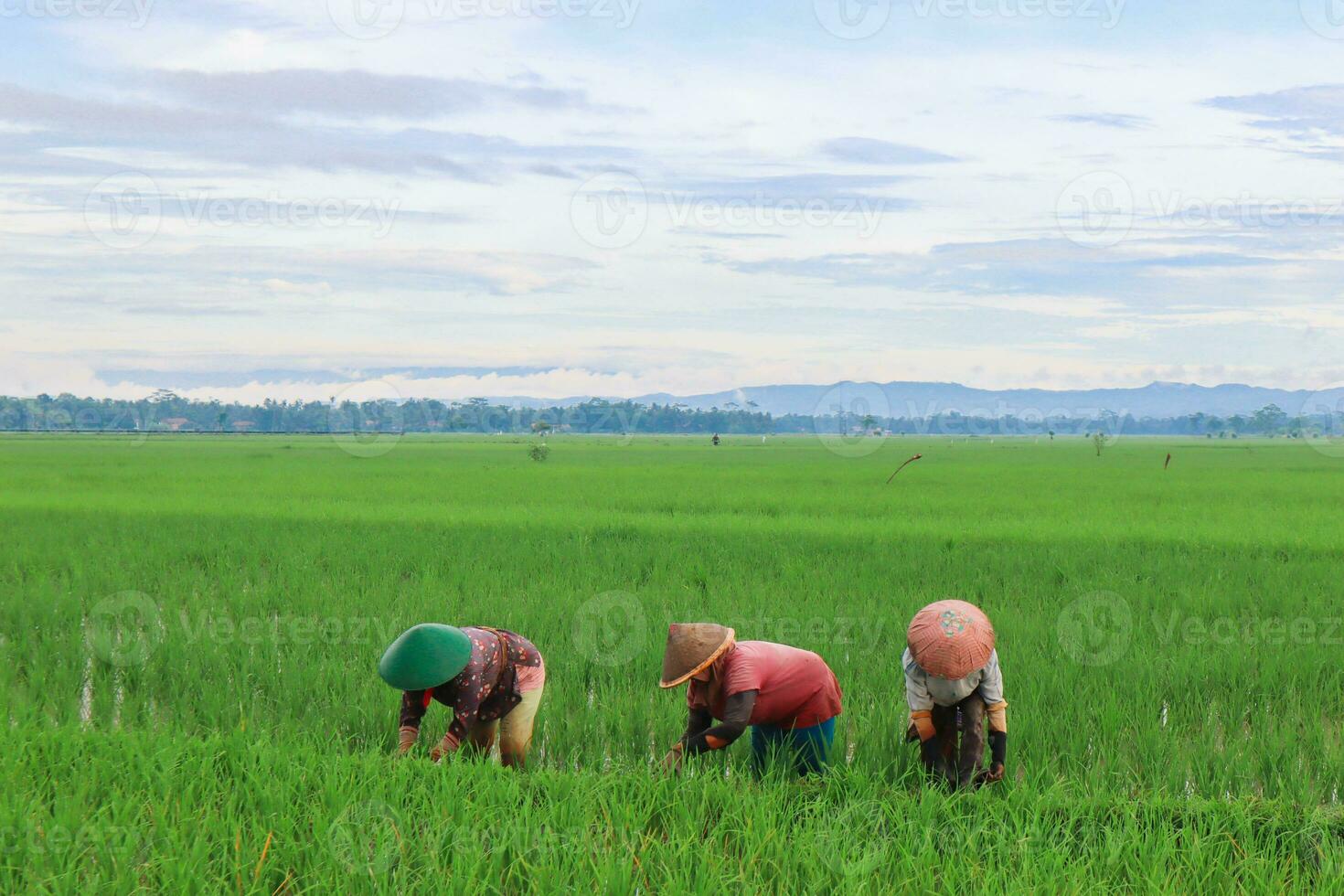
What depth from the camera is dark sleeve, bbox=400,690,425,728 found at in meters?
3.50

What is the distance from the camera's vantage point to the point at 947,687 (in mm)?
3168

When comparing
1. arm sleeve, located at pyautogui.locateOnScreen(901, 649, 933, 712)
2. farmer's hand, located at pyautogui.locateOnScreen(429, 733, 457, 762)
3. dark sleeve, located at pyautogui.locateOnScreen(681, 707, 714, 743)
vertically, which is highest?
arm sleeve, located at pyautogui.locateOnScreen(901, 649, 933, 712)

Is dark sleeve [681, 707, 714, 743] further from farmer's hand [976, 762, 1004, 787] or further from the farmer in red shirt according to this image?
farmer's hand [976, 762, 1004, 787]

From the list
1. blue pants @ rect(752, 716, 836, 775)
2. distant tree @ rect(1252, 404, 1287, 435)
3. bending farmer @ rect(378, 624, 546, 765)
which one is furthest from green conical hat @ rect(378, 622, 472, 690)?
distant tree @ rect(1252, 404, 1287, 435)

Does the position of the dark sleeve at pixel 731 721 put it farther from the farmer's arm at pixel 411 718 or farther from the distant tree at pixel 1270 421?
the distant tree at pixel 1270 421

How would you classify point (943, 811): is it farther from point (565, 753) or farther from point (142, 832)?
point (142, 832)

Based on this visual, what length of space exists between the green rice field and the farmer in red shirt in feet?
0.55

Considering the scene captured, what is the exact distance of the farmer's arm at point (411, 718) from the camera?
3486 mm

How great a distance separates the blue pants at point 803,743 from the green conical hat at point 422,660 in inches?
50.3

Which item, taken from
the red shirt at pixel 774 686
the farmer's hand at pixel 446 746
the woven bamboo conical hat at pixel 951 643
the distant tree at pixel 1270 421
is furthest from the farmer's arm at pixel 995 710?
the distant tree at pixel 1270 421

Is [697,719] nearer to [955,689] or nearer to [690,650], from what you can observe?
[690,650]

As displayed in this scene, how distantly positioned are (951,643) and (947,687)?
20 cm

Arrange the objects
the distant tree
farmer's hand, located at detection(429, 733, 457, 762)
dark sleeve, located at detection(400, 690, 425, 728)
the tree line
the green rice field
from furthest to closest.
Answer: the distant tree < the tree line < dark sleeve, located at detection(400, 690, 425, 728) < farmer's hand, located at detection(429, 733, 457, 762) < the green rice field

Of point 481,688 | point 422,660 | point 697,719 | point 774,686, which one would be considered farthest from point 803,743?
point 422,660
